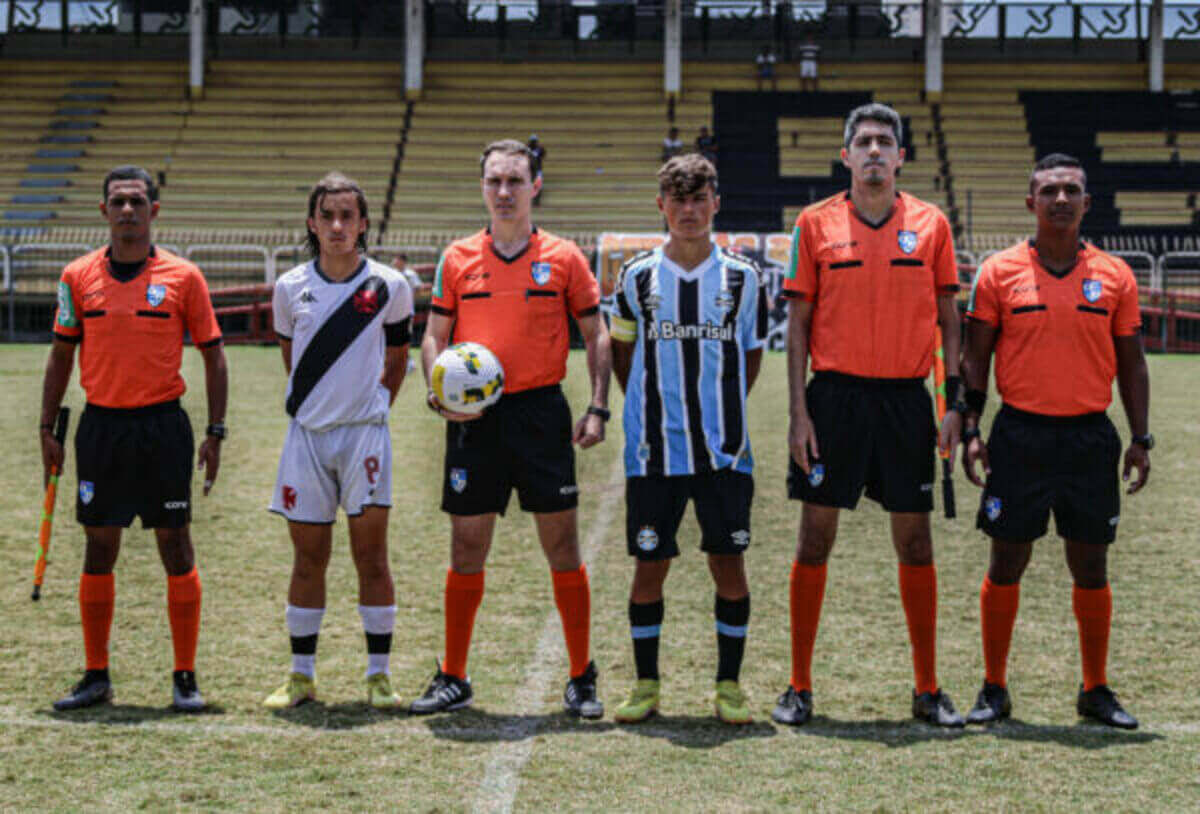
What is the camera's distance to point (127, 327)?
4996 mm

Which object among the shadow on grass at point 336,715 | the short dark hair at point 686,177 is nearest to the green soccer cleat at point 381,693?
the shadow on grass at point 336,715

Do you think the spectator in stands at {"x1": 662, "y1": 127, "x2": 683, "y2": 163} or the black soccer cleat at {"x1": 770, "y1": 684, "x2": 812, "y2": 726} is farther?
the spectator in stands at {"x1": 662, "y1": 127, "x2": 683, "y2": 163}

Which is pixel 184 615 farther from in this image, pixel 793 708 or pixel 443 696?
pixel 793 708

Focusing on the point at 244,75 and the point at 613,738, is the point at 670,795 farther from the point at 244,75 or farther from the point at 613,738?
the point at 244,75

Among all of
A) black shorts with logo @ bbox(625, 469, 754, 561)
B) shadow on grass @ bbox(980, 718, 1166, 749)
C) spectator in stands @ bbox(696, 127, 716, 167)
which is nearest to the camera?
shadow on grass @ bbox(980, 718, 1166, 749)

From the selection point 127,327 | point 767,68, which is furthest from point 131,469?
point 767,68

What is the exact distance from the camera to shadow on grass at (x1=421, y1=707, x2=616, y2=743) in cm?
466

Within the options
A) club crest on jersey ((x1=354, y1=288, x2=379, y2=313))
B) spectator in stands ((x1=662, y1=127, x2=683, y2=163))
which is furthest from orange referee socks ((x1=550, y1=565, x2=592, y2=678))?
spectator in stands ((x1=662, y1=127, x2=683, y2=163))

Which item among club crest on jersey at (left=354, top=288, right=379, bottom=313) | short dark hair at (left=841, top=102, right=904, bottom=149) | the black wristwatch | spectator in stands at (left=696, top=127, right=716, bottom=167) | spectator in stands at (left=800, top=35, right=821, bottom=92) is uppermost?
spectator in stands at (left=800, top=35, right=821, bottom=92)

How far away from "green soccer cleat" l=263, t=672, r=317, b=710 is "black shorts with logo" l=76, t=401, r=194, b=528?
0.68m

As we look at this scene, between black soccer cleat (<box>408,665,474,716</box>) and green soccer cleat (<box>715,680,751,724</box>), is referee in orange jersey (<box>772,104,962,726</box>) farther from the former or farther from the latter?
black soccer cleat (<box>408,665,474,716</box>)

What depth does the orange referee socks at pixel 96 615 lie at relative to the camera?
5.01 meters

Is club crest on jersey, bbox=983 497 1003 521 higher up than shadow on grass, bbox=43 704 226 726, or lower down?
higher up

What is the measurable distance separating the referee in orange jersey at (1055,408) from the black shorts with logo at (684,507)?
79 cm
